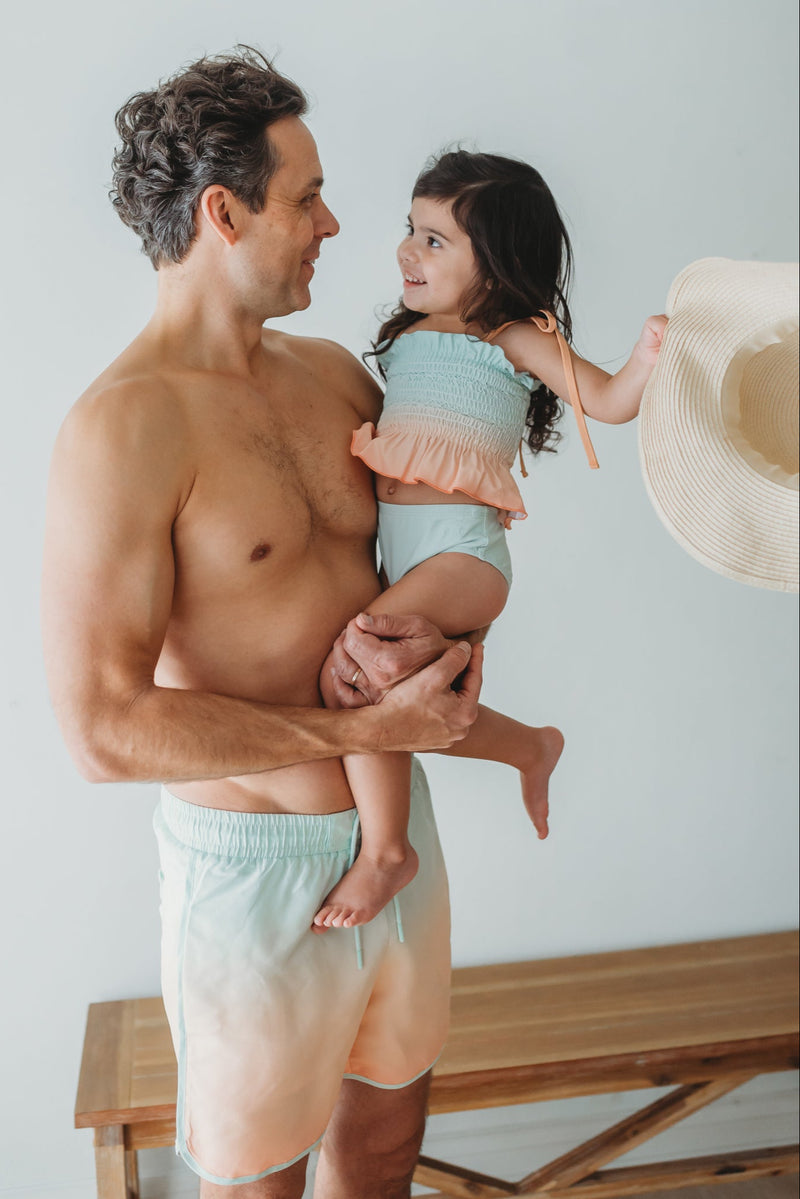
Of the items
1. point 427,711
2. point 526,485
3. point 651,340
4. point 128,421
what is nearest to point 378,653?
point 427,711

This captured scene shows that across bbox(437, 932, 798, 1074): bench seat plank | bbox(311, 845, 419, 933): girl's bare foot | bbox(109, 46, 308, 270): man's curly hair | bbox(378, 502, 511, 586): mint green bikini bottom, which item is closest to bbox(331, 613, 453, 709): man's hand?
bbox(378, 502, 511, 586): mint green bikini bottom

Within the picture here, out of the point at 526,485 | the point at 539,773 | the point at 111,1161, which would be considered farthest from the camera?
the point at 526,485

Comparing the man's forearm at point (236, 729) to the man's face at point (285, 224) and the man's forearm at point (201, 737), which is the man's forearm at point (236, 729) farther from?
the man's face at point (285, 224)

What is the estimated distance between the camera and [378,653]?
4.81 ft

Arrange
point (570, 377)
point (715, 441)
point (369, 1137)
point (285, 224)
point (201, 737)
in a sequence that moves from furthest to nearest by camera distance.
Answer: point (369, 1137)
point (570, 377)
point (285, 224)
point (201, 737)
point (715, 441)

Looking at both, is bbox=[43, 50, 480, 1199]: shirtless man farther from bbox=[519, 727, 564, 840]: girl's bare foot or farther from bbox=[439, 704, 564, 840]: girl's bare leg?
bbox=[519, 727, 564, 840]: girl's bare foot

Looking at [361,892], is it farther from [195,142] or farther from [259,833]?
[195,142]

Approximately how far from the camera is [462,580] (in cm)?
161

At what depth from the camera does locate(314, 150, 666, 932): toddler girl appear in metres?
1.55

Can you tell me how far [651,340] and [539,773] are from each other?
0.78 meters

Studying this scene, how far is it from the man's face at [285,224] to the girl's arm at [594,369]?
35cm

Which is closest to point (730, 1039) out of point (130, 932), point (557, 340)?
point (130, 932)

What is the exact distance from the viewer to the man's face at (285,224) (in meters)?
1.49

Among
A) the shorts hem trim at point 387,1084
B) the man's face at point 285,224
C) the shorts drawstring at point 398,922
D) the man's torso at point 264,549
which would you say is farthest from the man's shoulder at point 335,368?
the shorts hem trim at point 387,1084
